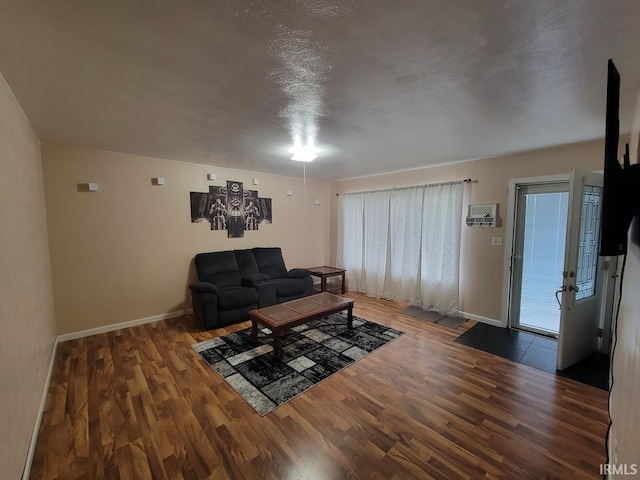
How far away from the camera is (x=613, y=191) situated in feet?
3.64

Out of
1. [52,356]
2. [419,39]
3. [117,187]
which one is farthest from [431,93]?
[52,356]

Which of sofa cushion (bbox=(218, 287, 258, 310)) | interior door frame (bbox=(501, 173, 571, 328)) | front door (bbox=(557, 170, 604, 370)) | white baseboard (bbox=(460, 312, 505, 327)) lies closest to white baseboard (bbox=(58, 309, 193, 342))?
sofa cushion (bbox=(218, 287, 258, 310))

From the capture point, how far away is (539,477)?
4.93 ft

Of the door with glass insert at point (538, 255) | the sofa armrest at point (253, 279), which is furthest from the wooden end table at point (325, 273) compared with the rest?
the door with glass insert at point (538, 255)

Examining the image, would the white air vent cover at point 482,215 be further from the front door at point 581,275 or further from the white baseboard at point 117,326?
the white baseboard at point 117,326

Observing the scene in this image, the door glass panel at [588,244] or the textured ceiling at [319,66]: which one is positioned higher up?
the textured ceiling at [319,66]

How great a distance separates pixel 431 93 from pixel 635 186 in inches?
46.8

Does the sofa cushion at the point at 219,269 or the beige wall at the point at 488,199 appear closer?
the beige wall at the point at 488,199

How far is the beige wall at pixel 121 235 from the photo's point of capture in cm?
312

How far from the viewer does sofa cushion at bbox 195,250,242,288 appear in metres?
4.05

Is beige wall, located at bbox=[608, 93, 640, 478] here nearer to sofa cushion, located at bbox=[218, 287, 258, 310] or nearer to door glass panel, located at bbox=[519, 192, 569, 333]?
door glass panel, located at bbox=[519, 192, 569, 333]

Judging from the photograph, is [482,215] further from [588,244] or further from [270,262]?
[270,262]

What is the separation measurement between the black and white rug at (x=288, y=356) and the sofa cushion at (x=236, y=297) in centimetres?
39

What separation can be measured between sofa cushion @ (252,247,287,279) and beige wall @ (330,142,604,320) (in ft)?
9.76
